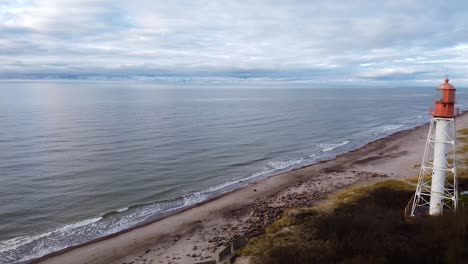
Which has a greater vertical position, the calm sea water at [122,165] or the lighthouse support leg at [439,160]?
the lighthouse support leg at [439,160]

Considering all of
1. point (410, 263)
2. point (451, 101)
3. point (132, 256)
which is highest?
point (451, 101)

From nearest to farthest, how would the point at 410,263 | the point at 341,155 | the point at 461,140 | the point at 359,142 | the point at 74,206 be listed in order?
the point at 410,263
the point at 74,206
the point at 341,155
the point at 461,140
the point at 359,142

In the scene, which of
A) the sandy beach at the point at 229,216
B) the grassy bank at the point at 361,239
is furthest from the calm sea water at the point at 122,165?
the grassy bank at the point at 361,239

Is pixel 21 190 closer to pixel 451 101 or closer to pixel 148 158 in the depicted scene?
pixel 148 158

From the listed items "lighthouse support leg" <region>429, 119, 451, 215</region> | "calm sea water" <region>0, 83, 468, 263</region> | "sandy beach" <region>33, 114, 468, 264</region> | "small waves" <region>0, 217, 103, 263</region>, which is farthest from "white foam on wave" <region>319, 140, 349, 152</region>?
"small waves" <region>0, 217, 103, 263</region>

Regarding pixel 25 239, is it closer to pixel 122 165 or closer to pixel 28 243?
pixel 28 243

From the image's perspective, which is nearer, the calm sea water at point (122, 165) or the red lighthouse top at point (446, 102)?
the red lighthouse top at point (446, 102)

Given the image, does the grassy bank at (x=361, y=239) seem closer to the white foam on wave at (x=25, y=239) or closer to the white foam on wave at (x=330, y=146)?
the white foam on wave at (x=25, y=239)

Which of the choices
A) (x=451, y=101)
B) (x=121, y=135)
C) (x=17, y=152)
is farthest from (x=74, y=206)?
(x=121, y=135)
